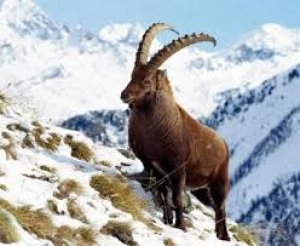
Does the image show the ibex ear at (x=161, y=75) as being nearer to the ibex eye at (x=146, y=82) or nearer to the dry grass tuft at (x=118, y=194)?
the ibex eye at (x=146, y=82)

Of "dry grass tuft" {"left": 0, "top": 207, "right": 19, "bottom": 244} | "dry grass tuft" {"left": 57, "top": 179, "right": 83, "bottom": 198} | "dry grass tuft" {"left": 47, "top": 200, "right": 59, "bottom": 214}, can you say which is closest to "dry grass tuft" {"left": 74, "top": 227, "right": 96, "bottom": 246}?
"dry grass tuft" {"left": 47, "top": 200, "right": 59, "bottom": 214}

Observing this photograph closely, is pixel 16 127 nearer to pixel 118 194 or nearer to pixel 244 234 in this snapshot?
pixel 118 194

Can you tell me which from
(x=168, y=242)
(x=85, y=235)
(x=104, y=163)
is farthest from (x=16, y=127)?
(x=85, y=235)

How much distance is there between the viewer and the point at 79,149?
54.4 ft

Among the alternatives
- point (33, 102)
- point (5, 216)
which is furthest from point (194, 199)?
point (5, 216)

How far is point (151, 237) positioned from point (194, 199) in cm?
540

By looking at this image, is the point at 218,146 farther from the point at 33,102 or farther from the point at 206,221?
the point at 33,102

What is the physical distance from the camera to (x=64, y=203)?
36.3 feet

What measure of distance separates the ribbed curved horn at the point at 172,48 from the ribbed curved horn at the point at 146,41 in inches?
17.3

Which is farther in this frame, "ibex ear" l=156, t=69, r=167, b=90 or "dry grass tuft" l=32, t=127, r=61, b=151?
"dry grass tuft" l=32, t=127, r=61, b=151

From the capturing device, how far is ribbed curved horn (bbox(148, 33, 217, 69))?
1413 cm

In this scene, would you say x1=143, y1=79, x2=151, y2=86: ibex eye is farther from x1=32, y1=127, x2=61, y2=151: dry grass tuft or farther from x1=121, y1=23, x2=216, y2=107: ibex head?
x1=32, y1=127, x2=61, y2=151: dry grass tuft

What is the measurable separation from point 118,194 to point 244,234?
4824 mm

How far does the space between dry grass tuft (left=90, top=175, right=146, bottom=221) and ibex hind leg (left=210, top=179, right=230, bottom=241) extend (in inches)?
92.9
